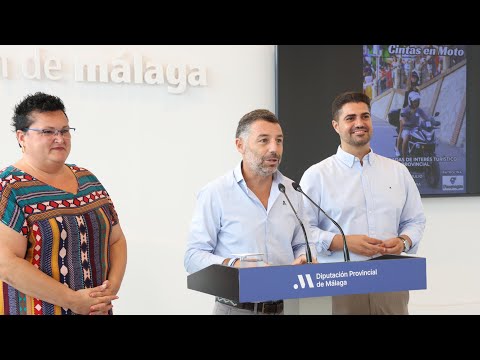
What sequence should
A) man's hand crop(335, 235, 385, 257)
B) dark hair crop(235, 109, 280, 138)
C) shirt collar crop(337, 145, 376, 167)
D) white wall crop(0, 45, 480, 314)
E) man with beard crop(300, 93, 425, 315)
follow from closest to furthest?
dark hair crop(235, 109, 280, 138), man's hand crop(335, 235, 385, 257), man with beard crop(300, 93, 425, 315), shirt collar crop(337, 145, 376, 167), white wall crop(0, 45, 480, 314)

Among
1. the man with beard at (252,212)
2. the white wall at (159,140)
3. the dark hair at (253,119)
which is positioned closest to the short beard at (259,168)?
the man with beard at (252,212)

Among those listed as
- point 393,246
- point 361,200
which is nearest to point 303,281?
point 393,246

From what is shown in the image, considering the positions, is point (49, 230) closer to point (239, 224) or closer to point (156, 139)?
point (239, 224)

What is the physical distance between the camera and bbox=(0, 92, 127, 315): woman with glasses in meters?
2.84

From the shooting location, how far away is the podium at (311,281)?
2.45 m

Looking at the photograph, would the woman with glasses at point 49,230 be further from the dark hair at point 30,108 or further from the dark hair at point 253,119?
the dark hair at point 253,119

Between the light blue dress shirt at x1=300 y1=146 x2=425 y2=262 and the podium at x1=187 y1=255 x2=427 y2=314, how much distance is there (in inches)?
40.0

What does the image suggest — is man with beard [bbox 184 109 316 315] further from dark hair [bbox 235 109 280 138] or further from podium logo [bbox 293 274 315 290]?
podium logo [bbox 293 274 315 290]

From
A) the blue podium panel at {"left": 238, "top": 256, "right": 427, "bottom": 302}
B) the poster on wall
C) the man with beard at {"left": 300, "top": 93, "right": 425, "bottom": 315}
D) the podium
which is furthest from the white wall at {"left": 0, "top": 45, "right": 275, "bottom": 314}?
the blue podium panel at {"left": 238, "top": 256, "right": 427, "bottom": 302}

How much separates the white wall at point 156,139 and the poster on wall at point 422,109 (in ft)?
2.93
